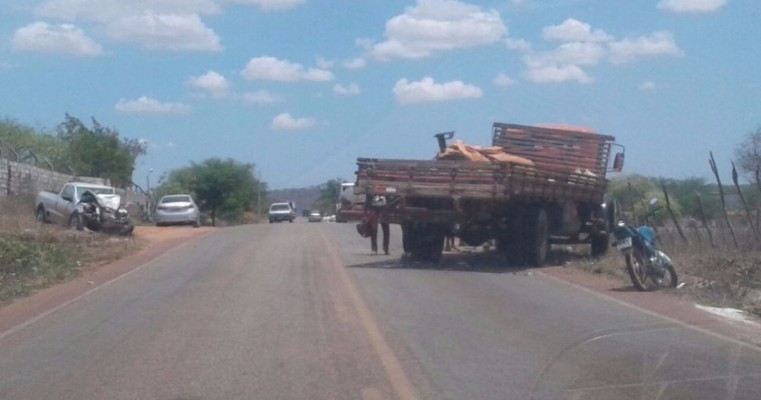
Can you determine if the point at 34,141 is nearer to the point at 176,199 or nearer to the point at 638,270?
the point at 176,199

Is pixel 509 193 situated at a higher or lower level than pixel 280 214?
higher

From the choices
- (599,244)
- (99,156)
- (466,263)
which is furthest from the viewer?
(99,156)

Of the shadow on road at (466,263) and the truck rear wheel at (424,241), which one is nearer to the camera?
the shadow on road at (466,263)

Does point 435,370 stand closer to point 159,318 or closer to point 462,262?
point 159,318

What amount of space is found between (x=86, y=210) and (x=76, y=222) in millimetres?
680

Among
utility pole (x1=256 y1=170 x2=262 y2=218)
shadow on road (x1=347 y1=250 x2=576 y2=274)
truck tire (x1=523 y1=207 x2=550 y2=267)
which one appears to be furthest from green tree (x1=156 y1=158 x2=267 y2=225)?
truck tire (x1=523 y1=207 x2=550 y2=267)

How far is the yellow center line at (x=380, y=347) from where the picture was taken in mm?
9297

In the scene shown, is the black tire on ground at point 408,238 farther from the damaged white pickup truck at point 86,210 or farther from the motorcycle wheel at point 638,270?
the damaged white pickup truck at point 86,210

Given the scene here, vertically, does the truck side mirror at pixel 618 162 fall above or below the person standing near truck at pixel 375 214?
above

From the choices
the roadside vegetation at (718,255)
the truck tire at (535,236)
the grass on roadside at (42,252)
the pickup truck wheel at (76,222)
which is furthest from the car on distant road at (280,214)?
the truck tire at (535,236)

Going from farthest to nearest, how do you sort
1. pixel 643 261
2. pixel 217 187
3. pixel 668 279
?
pixel 217 187 < pixel 668 279 < pixel 643 261

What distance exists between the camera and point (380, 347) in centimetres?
1145

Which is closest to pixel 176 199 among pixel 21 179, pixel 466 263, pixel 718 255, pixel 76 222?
pixel 21 179

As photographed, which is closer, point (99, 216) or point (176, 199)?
point (99, 216)
